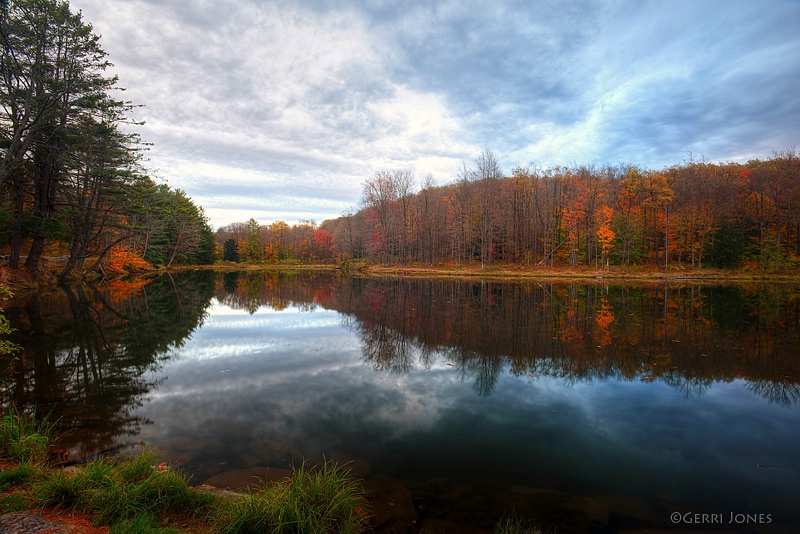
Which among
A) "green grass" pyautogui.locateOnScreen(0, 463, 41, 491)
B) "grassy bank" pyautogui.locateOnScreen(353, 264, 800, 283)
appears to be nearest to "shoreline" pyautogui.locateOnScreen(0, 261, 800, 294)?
"grassy bank" pyautogui.locateOnScreen(353, 264, 800, 283)

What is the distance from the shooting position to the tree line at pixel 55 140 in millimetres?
14993

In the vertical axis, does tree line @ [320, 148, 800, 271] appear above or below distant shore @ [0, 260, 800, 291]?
above

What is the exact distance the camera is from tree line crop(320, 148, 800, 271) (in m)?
44.2

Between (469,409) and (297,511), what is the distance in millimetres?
4271

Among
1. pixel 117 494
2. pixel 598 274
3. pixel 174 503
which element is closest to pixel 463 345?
pixel 174 503

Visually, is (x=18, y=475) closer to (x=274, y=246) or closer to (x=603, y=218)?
(x=603, y=218)

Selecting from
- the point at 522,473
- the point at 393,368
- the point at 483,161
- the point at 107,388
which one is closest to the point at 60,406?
the point at 107,388

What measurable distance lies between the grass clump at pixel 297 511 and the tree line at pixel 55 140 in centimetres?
1626

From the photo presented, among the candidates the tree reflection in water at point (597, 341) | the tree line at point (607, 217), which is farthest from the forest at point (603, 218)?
the tree reflection in water at point (597, 341)

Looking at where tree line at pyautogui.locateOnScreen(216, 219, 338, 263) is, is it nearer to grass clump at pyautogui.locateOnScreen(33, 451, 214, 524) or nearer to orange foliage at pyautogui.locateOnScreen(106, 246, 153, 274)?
orange foliage at pyautogui.locateOnScreen(106, 246, 153, 274)

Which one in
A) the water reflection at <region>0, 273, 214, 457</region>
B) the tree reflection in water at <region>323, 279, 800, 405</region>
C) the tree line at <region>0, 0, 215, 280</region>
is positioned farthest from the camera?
the tree line at <region>0, 0, 215, 280</region>

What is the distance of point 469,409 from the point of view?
6.78 meters

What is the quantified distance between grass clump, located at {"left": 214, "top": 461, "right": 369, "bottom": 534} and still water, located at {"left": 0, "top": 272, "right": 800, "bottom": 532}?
55 cm

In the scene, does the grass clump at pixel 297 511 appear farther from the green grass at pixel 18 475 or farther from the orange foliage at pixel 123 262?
the orange foliage at pixel 123 262
